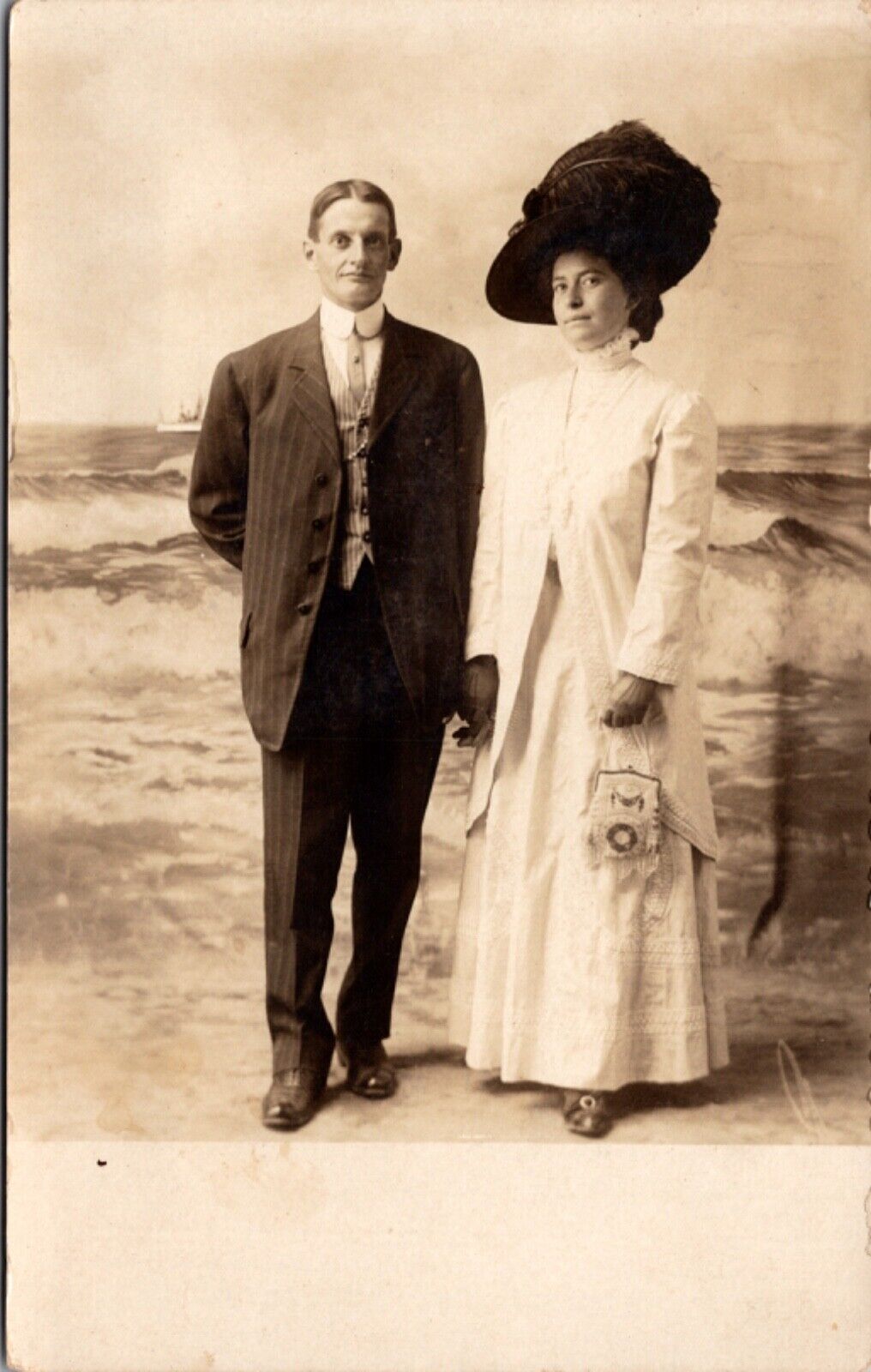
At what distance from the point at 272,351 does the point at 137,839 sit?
0.86 metres

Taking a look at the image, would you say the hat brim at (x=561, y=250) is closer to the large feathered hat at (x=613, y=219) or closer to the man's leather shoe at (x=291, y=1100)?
the large feathered hat at (x=613, y=219)

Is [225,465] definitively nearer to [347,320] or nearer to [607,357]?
[347,320]

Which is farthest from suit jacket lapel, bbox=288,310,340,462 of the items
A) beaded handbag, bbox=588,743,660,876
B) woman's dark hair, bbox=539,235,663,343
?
beaded handbag, bbox=588,743,660,876

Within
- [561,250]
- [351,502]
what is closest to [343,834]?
[351,502]

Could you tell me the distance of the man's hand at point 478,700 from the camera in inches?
90.4

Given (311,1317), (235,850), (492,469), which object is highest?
(492,469)

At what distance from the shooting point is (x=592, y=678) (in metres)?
2.26

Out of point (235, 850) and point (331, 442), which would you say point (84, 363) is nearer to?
point (331, 442)

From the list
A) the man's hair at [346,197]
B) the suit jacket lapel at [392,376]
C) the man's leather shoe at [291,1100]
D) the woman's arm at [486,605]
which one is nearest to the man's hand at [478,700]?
the woman's arm at [486,605]

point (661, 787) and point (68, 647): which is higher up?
point (68, 647)

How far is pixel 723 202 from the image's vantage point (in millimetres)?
2338

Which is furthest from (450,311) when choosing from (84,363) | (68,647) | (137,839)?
(137,839)

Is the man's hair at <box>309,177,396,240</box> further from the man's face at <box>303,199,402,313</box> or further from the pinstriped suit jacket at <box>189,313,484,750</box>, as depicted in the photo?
the pinstriped suit jacket at <box>189,313,484,750</box>

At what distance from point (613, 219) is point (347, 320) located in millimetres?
472
